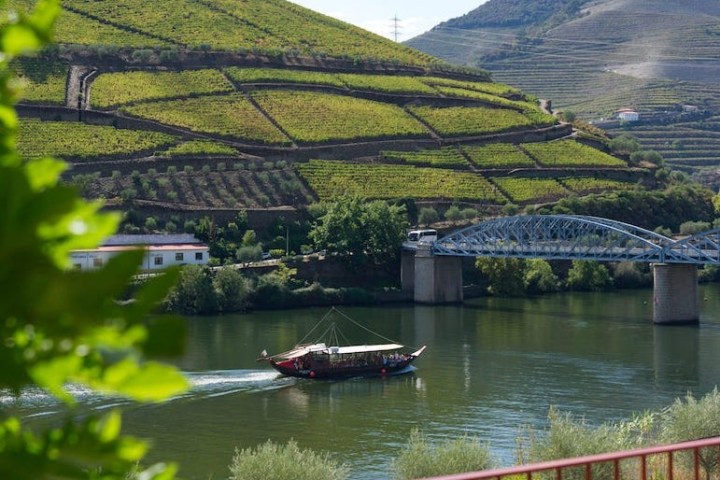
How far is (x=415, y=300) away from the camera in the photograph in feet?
213

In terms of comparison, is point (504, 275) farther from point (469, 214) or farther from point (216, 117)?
point (216, 117)

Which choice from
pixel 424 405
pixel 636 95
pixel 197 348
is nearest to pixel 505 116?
pixel 197 348

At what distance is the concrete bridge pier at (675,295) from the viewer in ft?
176

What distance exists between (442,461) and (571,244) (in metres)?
44.0

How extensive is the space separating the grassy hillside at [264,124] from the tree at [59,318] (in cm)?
6438

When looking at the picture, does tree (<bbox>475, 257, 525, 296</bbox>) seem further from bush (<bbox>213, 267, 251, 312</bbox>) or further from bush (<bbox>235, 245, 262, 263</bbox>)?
bush (<bbox>213, 267, 251, 312</bbox>)

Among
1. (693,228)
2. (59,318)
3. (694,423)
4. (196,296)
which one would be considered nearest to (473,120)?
(693,228)

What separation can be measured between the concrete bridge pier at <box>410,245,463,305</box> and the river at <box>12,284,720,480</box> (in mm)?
6969

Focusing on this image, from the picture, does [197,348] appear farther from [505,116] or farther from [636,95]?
[636,95]

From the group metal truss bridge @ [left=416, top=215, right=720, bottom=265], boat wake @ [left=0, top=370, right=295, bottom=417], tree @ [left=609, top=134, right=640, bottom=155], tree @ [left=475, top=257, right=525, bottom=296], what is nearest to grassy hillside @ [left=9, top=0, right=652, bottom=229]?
tree @ [left=609, top=134, right=640, bottom=155]

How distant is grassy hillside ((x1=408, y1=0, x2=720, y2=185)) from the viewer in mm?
144750

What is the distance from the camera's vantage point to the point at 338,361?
42781 millimetres

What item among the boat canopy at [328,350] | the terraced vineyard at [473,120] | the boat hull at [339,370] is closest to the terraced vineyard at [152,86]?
the terraced vineyard at [473,120]

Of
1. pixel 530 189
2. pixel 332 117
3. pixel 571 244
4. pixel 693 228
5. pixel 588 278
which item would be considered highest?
pixel 332 117
